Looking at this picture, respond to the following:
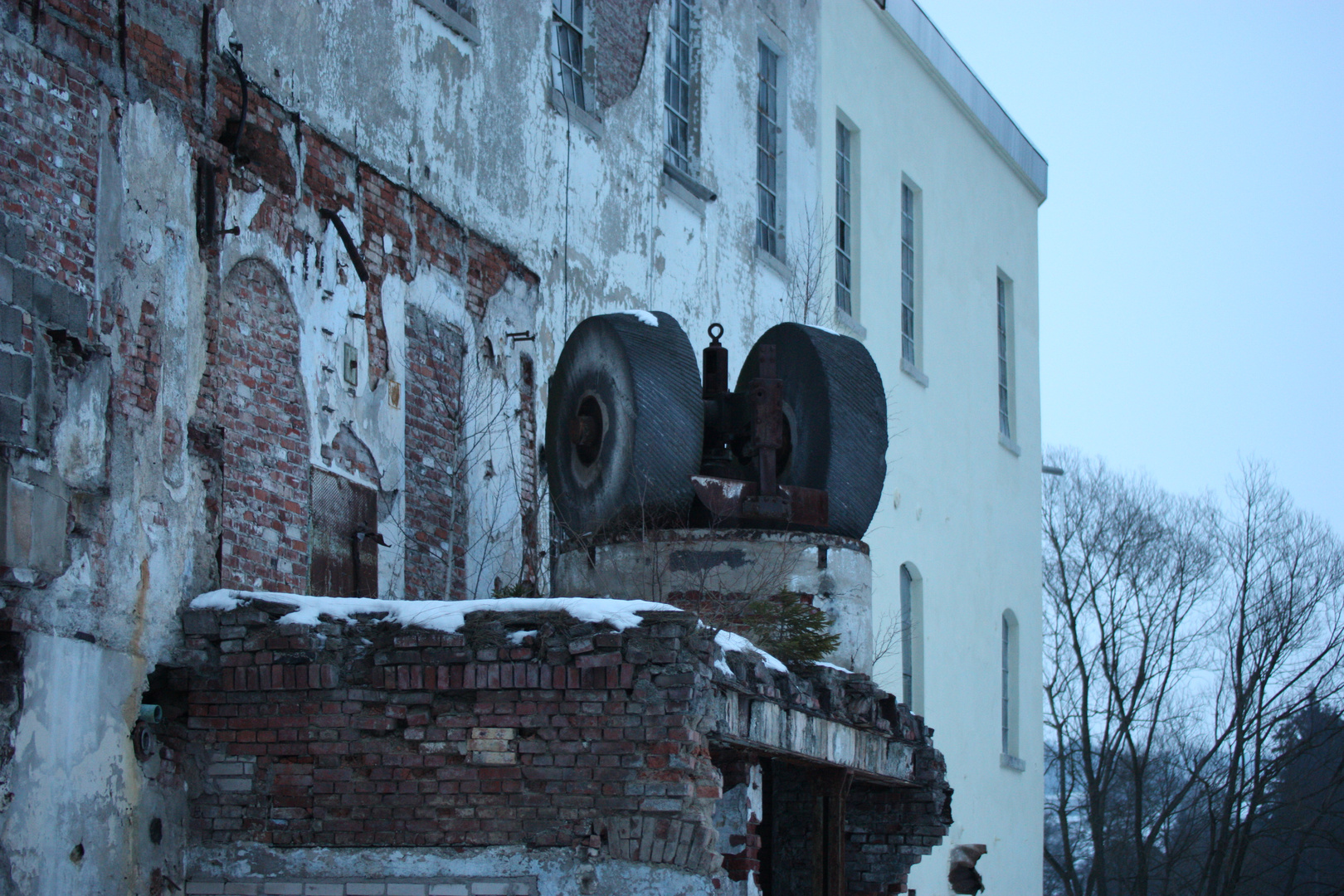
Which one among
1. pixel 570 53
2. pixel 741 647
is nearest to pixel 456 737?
pixel 741 647

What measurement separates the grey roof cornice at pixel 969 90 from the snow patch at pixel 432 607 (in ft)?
39.9

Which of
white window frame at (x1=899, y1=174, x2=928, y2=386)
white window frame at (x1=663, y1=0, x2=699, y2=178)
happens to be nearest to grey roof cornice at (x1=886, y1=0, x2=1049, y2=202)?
white window frame at (x1=899, y1=174, x2=928, y2=386)

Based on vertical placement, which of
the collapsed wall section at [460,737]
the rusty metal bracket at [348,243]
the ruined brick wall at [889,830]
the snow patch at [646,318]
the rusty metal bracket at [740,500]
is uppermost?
the rusty metal bracket at [348,243]

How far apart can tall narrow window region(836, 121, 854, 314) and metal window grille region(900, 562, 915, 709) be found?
274 cm

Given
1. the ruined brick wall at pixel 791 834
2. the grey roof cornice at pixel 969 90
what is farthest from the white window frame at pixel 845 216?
the ruined brick wall at pixel 791 834

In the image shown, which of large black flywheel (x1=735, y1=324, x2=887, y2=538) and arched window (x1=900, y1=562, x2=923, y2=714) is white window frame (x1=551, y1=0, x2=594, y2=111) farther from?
arched window (x1=900, y1=562, x2=923, y2=714)

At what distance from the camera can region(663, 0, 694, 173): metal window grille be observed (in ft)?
47.1

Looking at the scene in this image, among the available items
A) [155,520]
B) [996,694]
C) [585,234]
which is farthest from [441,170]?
[996,694]

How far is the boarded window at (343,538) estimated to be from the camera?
31.1ft

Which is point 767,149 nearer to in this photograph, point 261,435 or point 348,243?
point 348,243

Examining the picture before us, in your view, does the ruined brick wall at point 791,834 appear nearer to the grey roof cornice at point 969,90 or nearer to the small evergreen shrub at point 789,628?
the small evergreen shrub at point 789,628

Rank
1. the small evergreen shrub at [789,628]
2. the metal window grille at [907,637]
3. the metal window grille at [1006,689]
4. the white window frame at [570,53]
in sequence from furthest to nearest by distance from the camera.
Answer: the metal window grille at [1006,689]
the metal window grille at [907,637]
the white window frame at [570,53]
the small evergreen shrub at [789,628]

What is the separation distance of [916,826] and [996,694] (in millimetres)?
8530

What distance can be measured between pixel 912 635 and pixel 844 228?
13.5 feet
